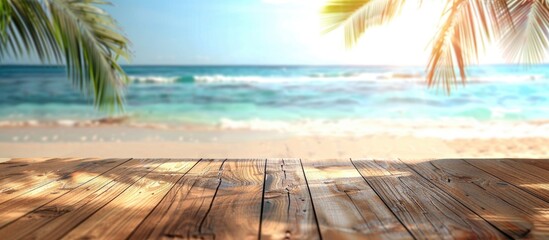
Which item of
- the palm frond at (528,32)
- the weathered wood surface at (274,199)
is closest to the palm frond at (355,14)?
the palm frond at (528,32)

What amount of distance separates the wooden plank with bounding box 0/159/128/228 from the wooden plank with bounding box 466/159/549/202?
5.68 ft

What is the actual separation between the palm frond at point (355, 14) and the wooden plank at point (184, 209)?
172cm

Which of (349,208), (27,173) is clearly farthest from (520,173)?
(27,173)

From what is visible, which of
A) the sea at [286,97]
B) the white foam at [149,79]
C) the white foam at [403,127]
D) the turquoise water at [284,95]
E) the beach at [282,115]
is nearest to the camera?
the beach at [282,115]

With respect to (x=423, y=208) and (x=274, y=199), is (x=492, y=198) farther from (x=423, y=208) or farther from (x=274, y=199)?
(x=274, y=199)

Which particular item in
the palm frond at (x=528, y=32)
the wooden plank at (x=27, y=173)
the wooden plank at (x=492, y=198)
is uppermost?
the palm frond at (x=528, y=32)

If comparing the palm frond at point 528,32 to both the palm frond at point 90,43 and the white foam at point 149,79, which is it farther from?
the white foam at point 149,79

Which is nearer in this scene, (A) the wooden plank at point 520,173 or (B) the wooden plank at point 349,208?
(B) the wooden plank at point 349,208

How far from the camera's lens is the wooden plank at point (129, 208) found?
1.41m

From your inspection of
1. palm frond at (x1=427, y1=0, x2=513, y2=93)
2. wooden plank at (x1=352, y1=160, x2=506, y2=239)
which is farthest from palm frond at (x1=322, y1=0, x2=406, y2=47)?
wooden plank at (x1=352, y1=160, x2=506, y2=239)

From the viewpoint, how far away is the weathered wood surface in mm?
1438

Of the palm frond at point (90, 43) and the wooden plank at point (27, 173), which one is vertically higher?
the palm frond at point (90, 43)

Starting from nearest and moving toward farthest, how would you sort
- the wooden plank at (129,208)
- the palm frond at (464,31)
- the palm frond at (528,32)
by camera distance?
the wooden plank at (129,208), the palm frond at (464,31), the palm frond at (528,32)

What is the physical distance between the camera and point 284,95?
10016 millimetres
